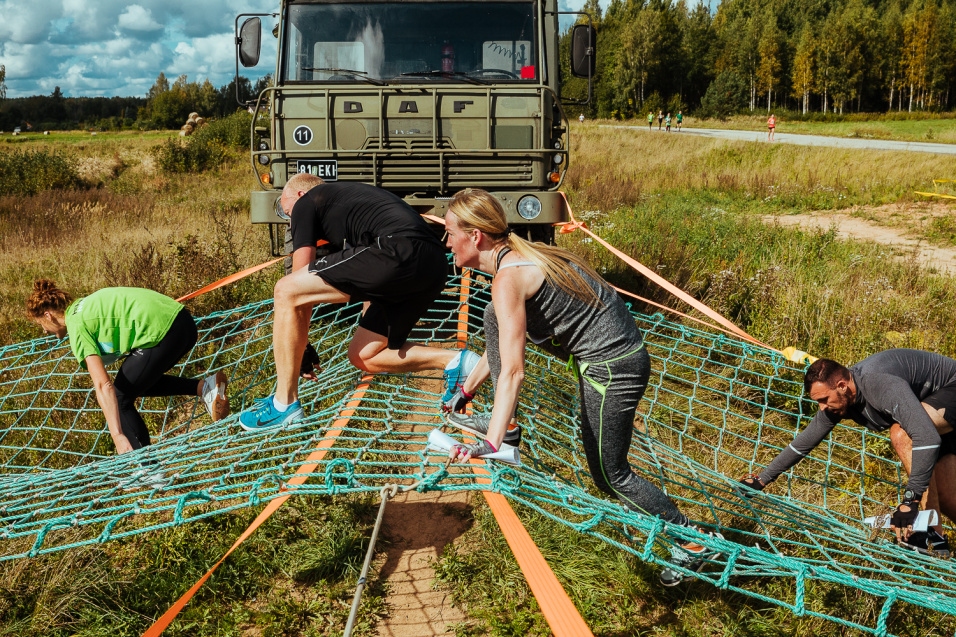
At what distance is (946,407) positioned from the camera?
3645mm

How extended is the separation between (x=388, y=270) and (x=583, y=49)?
351 cm

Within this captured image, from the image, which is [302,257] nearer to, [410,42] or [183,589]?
[183,589]

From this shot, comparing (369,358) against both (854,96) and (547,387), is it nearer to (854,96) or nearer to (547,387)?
(547,387)

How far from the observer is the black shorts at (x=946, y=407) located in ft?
11.9

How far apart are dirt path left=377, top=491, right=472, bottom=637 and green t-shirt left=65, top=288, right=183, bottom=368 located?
155 cm

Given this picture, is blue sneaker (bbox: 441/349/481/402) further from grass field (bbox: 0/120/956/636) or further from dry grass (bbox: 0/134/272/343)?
dry grass (bbox: 0/134/272/343)

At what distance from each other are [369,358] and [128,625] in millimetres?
1619

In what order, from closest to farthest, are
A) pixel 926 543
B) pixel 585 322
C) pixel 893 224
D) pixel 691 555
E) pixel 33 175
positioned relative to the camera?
pixel 585 322, pixel 691 555, pixel 926 543, pixel 893 224, pixel 33 175

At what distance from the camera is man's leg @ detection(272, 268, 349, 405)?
12.0ft

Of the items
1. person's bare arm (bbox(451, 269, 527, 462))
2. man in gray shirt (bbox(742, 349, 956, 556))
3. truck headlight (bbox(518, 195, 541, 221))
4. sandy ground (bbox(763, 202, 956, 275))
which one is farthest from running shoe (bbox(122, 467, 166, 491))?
sandy ground (bbox(763, 202, 956, 275))

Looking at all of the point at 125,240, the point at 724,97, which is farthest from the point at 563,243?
the point at 724,97

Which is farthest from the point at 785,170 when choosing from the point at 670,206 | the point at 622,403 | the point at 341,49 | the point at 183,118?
the point at 183,118

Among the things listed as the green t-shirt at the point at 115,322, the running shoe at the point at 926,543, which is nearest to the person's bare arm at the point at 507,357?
the running shoe at the point at 926,543

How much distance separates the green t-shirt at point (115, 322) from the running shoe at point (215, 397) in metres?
0.38
